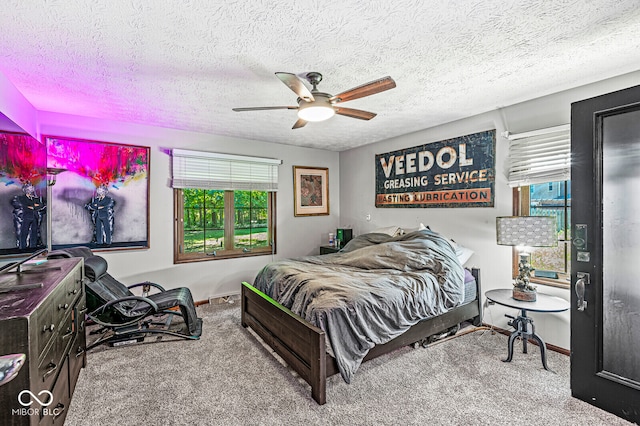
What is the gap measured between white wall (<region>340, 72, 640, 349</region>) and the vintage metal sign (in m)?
0.08

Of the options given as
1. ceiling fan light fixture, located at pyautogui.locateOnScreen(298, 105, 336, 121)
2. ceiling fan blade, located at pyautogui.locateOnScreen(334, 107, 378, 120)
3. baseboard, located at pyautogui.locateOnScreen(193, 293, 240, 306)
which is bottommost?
baseboard, located at pyautogui.locateOnScreen(193, 293, 240, 306)

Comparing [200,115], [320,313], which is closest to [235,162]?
[200,115]

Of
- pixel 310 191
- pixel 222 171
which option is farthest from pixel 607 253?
pixel 222 171

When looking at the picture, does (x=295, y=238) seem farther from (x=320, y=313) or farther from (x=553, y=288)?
(x=553, y=288)

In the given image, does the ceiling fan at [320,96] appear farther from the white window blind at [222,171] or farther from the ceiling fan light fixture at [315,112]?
the white window blind at [222,171]

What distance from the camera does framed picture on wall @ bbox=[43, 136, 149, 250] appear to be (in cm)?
342

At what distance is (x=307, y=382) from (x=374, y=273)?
3.90 feet

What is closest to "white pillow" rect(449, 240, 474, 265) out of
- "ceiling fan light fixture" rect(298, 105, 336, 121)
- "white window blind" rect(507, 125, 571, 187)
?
"white window blind" rect(507, 125, 571, 187)

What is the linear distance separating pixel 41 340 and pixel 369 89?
90.8 inches

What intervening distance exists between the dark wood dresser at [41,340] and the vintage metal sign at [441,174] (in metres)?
3.85

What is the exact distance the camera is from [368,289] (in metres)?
2.46

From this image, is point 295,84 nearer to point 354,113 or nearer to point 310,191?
point 354,113

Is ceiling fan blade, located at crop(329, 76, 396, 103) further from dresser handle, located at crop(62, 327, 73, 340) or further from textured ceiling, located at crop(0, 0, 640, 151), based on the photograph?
dresser handle, located at crop(62, 327, 73, 340)

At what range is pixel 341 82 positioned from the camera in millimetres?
2607
